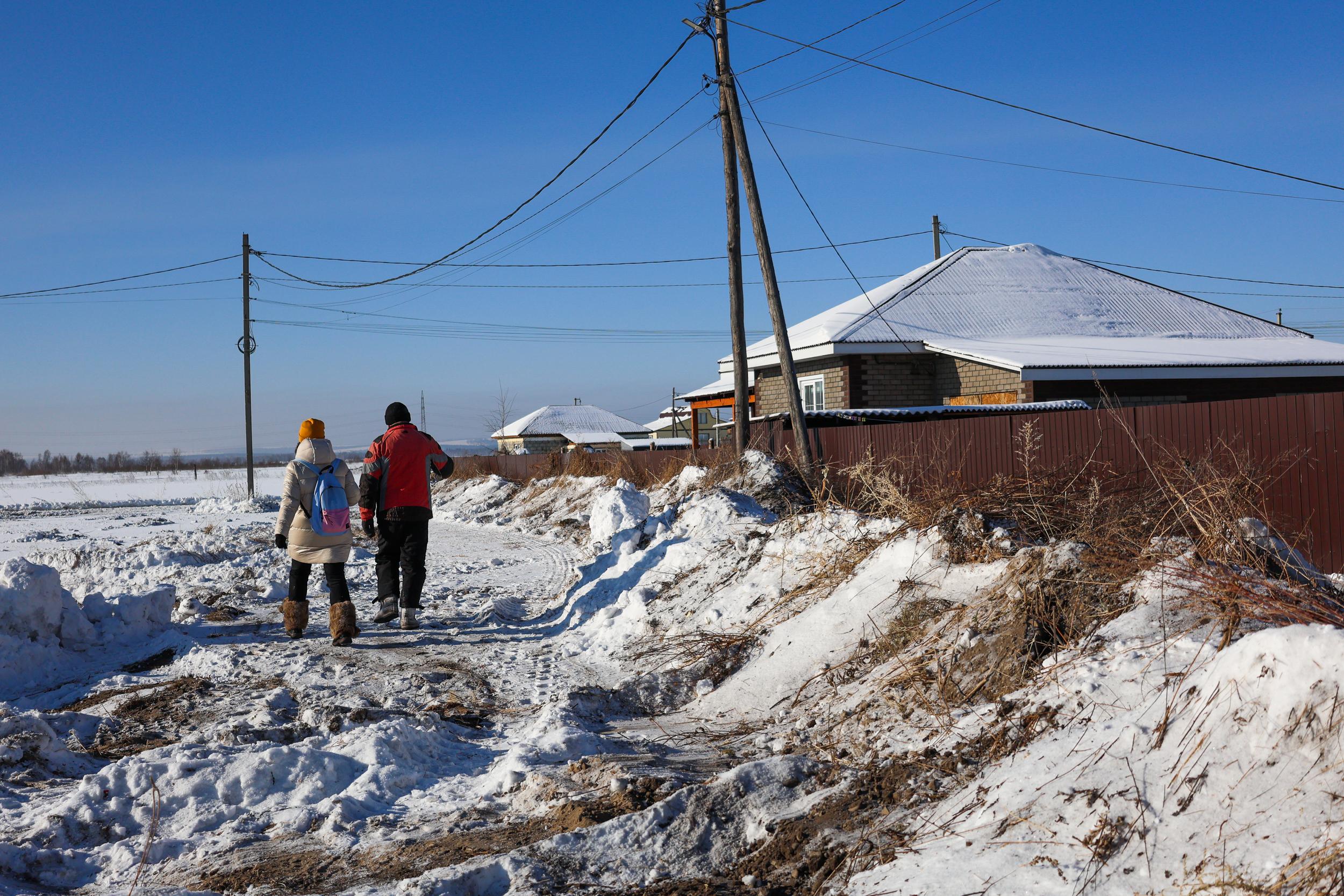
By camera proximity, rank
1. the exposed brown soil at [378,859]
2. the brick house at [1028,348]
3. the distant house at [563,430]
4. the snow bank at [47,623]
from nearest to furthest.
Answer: the exposed brown soil at [378,859], the snow bank at [47,623], the brick house at [1028,348], the distant house at [563,430]

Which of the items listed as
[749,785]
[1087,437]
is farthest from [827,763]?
[1087,437]

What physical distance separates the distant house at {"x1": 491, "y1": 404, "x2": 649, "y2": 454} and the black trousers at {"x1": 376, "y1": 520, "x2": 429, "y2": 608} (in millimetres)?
54246

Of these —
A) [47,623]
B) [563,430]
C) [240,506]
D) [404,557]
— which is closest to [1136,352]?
[404,557]

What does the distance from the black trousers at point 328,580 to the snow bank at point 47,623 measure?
4.56 feet

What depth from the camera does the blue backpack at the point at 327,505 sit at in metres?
7.85

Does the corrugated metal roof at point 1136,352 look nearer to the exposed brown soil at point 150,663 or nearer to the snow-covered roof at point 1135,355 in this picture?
the snow-covered roof at point 1135,355

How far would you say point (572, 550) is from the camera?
48.6ft

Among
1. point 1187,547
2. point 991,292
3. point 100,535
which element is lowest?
point 100,535

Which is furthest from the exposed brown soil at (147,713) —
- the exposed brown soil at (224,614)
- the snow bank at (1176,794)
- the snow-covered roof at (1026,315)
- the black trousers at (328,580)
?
the snow-covered roof at (1026,315)

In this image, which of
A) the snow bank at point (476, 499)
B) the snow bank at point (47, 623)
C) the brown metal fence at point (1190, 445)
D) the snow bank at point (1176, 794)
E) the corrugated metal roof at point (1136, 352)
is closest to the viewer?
the snow bank at point (1176, 794)

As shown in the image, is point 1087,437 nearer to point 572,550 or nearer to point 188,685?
point 572,550

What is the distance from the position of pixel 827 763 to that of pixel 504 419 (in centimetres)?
7931

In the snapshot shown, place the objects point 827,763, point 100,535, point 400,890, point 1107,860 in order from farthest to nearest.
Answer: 1. point 100,535
2. point 827,763
3. point 400,890
4. point 1107,860

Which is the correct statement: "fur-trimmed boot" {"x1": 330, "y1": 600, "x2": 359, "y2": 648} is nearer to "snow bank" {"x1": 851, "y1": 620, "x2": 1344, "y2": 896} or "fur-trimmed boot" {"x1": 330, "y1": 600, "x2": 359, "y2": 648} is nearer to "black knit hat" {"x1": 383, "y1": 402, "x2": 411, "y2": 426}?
"black knit hat" {"x1": 383, "y1": 402, "x2": 411, "y2": 426}
